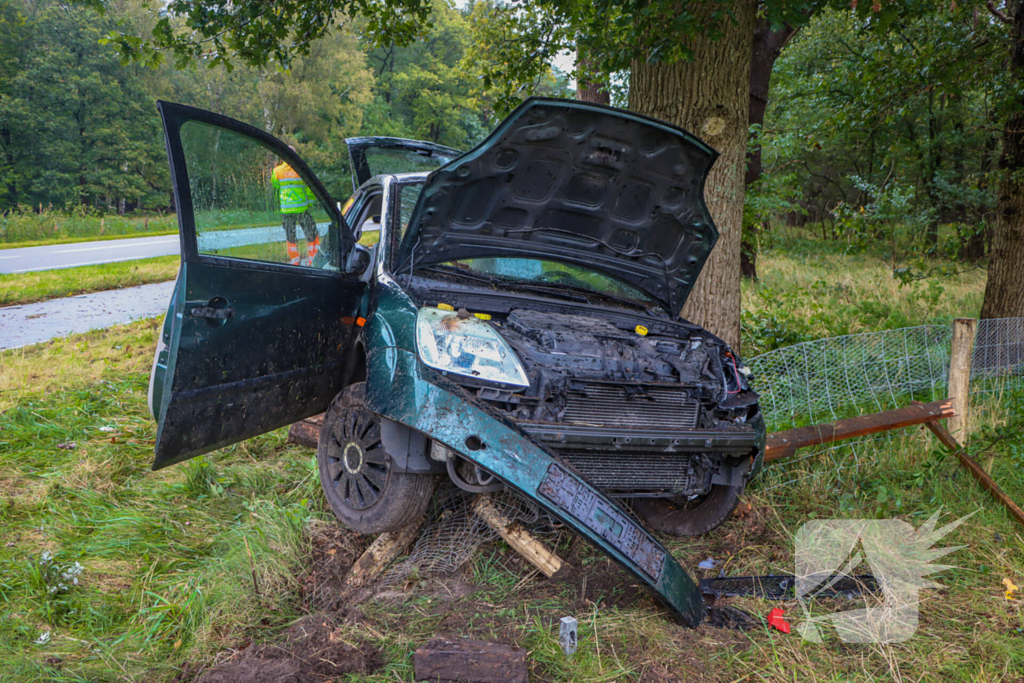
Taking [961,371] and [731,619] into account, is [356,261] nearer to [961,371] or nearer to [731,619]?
[731,619]

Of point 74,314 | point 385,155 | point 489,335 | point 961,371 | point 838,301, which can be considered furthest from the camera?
point 838,301

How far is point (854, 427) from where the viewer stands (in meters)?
3.85

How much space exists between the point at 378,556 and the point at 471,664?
1.00 meters

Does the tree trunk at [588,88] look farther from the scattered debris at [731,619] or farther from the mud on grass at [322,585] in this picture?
the scattered debris at [731,619]

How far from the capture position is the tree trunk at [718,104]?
4.31m

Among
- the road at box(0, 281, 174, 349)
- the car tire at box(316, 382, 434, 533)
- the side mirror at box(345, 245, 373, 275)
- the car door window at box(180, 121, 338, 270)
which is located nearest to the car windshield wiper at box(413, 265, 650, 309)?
the side mirror at box(345, 245, 373, 275)

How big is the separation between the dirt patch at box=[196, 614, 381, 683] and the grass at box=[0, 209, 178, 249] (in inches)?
587

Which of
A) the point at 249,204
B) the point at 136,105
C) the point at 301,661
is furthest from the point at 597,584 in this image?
the point at 136,105

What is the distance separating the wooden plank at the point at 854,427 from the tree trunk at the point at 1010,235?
3738 mm

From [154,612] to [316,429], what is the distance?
1.68m

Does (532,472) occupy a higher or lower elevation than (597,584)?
higher

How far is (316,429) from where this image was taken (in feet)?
14.8

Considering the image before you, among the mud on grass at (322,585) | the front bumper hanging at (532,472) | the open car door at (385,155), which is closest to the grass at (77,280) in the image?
the mud on grass at (322,585)

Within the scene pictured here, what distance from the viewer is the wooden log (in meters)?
2.29
